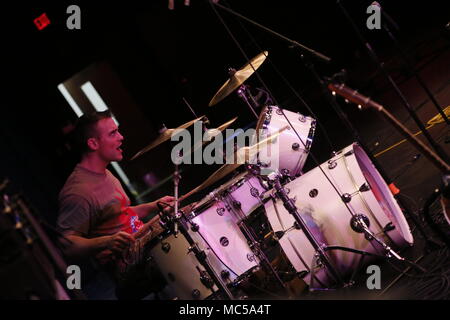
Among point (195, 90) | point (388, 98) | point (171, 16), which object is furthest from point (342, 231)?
point (171, 16)

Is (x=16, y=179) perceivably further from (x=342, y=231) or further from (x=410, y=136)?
(x=410, y=136)

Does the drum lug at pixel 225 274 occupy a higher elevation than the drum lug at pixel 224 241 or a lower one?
lower

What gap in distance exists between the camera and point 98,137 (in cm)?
384

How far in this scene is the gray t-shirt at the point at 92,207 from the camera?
11.3 ft

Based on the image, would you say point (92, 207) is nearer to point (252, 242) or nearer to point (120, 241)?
point (120, 241)

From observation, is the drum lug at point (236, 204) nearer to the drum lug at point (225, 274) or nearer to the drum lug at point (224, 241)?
the drum lug at point (224, 241)

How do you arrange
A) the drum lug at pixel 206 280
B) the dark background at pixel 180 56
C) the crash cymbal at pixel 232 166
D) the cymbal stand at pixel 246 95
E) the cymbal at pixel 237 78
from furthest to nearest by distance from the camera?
the dark background at pixel 180 56
the cymbal stand at pixel 246 95
the cymbal at pixel 237 78
the drum lug at pixel 206 280
the crash cymbal at pixel 232 166

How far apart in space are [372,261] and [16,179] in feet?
12.7

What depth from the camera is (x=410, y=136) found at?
95.7 inches

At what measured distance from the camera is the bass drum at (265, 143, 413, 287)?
3148 millimetres

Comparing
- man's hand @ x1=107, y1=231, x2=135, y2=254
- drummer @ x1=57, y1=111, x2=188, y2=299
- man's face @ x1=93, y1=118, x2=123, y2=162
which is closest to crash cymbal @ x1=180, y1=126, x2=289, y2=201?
drummer @ x1=57, y1=111, x2=188, y2=299

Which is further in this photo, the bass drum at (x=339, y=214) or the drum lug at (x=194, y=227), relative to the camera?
the drum lug at (x=194, y=227)

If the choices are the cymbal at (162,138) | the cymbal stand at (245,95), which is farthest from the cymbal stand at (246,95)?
the cymbal at (162,138)

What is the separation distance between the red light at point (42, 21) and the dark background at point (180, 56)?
71 millimetres
